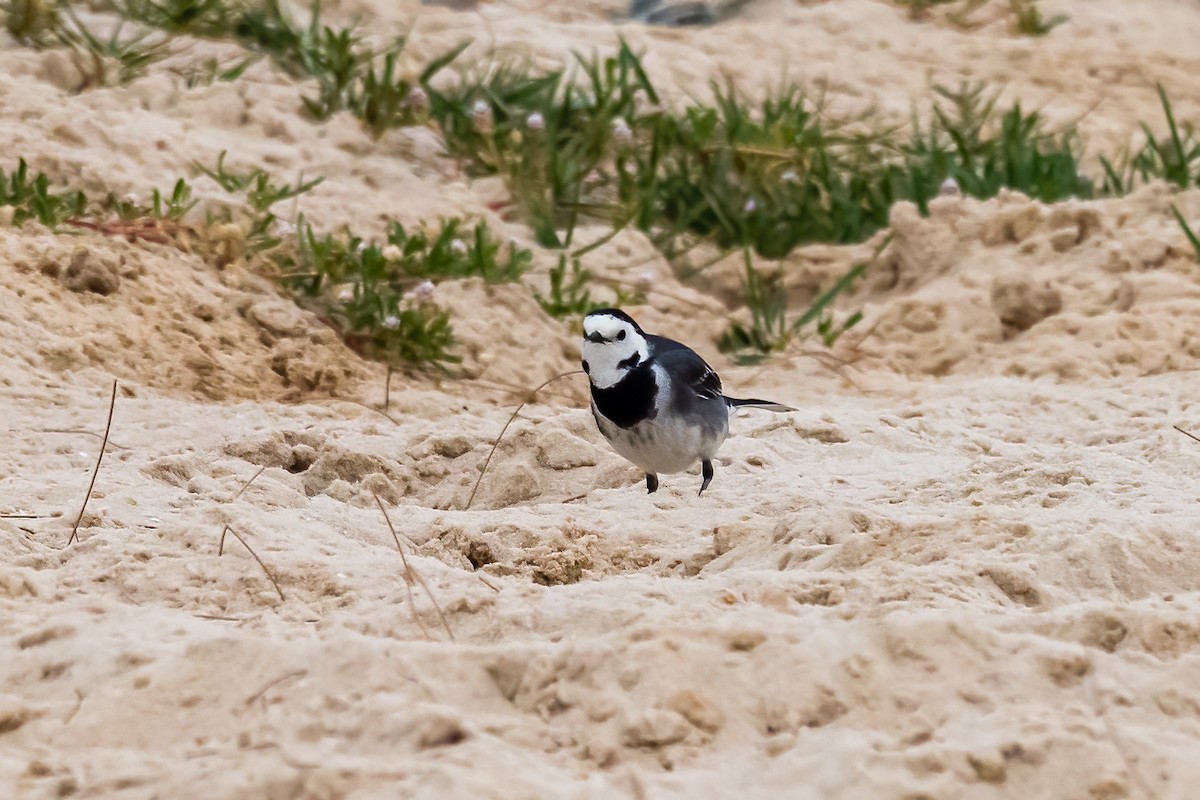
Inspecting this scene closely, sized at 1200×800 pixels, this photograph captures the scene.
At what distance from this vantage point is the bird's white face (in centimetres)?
393

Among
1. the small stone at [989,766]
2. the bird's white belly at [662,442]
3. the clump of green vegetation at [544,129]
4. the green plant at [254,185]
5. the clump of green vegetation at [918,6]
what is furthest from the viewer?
the clump of green vegetation at [918,6]

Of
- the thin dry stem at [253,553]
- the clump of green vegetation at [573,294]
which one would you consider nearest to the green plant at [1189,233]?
the clump of green vegetation at [573,294]

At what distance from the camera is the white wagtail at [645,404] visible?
3.88m

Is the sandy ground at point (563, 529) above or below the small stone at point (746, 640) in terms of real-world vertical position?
below

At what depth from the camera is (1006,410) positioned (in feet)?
15.8

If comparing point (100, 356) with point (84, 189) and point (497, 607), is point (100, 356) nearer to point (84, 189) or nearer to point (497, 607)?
point (84, 189)

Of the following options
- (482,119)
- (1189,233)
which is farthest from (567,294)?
(1189,233)

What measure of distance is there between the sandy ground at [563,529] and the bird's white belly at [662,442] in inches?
3.7

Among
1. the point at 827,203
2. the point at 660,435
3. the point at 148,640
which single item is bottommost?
the point at 827,203

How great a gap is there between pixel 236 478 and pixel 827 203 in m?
3.80

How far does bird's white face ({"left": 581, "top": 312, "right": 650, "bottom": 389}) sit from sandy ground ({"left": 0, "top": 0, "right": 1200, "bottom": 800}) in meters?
0.30

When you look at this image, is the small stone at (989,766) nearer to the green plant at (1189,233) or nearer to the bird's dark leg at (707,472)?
the bird's dark leg at (707,472)

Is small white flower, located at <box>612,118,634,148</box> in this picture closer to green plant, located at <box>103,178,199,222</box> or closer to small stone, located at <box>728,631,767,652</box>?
green plant, located at <box>103,178,199,222</box>

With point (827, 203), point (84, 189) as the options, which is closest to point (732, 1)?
point (827, 203)
